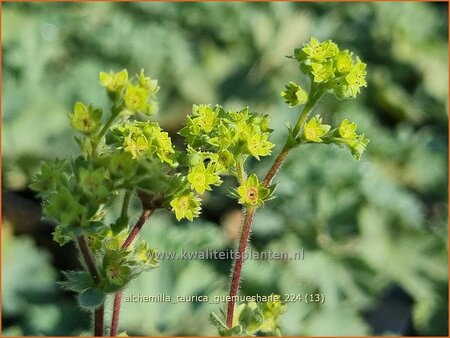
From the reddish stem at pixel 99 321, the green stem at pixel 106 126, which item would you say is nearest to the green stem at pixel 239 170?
the green stem at pixel 106 126

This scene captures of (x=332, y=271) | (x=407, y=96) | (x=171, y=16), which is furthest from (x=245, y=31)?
(x=332, y=271)

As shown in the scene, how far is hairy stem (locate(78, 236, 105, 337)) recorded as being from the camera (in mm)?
1181

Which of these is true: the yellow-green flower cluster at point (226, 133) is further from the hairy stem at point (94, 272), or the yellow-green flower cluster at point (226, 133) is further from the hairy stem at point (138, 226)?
the hairy stem at point (94, 272)

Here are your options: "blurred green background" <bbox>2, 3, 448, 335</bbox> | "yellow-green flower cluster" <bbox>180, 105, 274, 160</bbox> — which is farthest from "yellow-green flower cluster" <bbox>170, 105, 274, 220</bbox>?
"blurred green background" <bbox>2, 3, 448, 335</bbox>

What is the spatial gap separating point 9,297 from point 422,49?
8.47 ft

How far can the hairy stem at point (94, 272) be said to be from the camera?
3.87ft

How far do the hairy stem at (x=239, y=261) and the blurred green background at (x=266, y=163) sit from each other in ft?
3.80

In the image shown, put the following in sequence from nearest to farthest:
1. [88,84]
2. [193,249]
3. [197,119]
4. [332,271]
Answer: [197,119], [193,249], [332,271], [88,84]

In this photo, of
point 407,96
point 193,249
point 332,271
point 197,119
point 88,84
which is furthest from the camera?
point 407,96

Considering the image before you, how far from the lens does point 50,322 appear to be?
2.66 m

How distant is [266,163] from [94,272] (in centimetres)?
174

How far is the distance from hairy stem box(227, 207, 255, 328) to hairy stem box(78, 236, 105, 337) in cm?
24

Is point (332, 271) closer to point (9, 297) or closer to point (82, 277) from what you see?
point (9, 297)

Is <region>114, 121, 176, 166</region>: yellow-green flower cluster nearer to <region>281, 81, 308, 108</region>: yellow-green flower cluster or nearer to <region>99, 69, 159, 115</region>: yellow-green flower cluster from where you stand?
<region>99, 69, 159, 115</region>: yellow-green flower cluster
